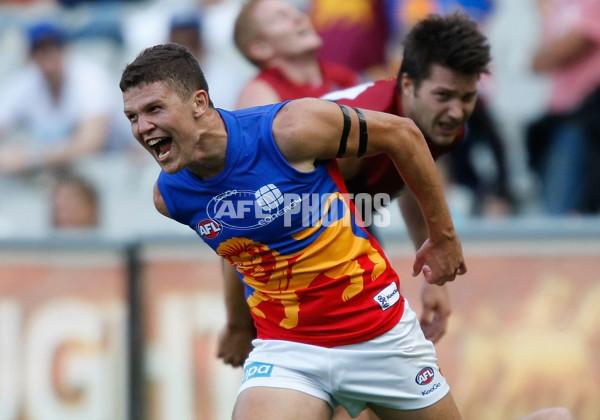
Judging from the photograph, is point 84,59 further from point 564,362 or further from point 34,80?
point 564,362

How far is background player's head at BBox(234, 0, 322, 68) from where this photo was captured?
6074mm

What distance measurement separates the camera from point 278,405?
4133 millimetres

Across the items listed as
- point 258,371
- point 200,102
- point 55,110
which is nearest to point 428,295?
point 258,371

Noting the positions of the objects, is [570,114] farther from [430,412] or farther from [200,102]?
[200,102]

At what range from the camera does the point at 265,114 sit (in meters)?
4.12

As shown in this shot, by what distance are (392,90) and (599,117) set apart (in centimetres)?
338

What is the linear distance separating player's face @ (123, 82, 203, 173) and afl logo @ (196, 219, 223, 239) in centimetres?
31

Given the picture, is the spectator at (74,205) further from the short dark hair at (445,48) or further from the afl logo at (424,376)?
the afl logo at (424,376)

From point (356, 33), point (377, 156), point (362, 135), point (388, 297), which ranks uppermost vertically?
point (356, 33)

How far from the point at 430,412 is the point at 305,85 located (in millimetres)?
2317

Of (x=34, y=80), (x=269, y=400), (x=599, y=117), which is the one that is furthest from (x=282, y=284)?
(x=34, y=80)

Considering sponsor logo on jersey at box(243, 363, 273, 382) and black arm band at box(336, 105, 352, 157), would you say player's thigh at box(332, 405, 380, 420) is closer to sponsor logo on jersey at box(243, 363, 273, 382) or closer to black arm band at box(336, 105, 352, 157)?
sponsor logo on jersey at box(243, 363, 273, 382)

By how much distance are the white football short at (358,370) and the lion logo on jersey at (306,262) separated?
0.16m

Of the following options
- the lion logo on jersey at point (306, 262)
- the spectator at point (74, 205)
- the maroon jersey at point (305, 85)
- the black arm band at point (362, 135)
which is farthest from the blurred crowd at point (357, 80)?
the black arm band at point (362, 135)
